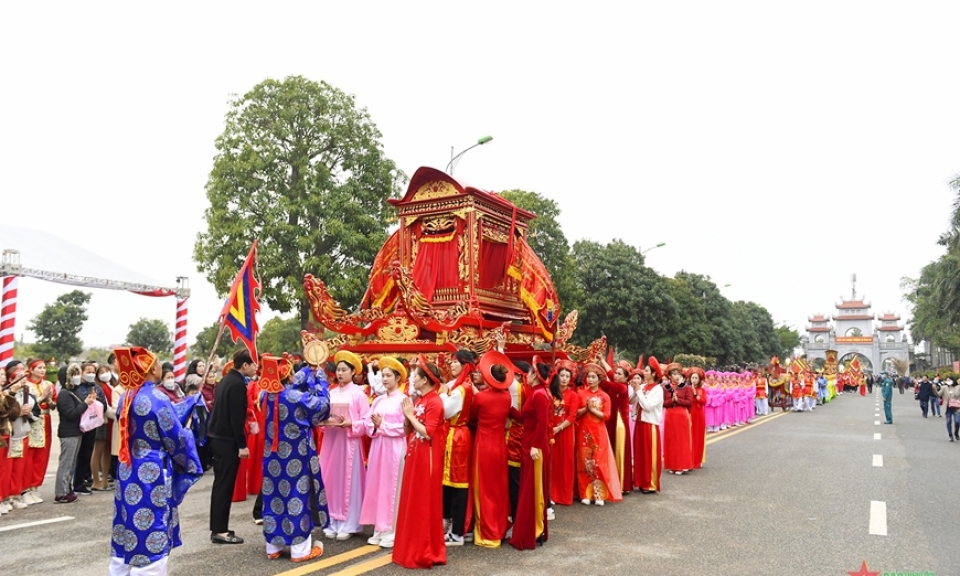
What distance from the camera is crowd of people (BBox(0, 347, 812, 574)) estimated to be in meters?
4.49

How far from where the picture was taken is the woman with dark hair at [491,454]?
6191 millimetres

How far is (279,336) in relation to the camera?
2160 inches

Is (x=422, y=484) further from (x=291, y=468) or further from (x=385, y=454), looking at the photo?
(x=291, y=468)

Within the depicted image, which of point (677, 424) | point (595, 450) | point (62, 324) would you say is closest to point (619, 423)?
point (595, 450)

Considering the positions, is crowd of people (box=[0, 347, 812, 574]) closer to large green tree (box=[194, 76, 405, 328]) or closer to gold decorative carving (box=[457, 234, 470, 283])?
gold decorative carving (box=[457, 234, 470, 283])

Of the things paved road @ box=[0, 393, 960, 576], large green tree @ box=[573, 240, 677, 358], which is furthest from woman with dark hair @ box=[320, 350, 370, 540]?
large green tree @ box=[573, 240, 677, 358]

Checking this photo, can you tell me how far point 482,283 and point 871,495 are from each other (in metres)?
6.66

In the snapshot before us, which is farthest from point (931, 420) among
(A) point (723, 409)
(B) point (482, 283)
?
(B) point (482, 283)

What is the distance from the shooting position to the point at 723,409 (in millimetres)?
18922

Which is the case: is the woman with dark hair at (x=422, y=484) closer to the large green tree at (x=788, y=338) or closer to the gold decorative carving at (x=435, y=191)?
the gold decorative carving at (x=435, y=191)

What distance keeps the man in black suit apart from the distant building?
97861 mm

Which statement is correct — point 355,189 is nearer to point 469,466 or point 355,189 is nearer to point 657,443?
point 657,443

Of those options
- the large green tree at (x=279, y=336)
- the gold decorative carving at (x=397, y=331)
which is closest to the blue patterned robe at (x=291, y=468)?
the gold decorative carving at (x=397, y=331)

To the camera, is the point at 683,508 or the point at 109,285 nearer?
the point at 683,508
